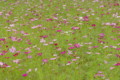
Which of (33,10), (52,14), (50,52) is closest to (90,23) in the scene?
(52,14)

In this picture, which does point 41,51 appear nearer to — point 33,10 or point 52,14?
point 52,14

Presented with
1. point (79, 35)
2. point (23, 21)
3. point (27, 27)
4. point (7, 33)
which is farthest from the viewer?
point (23, 21)

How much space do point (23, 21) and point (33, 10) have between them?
312cm

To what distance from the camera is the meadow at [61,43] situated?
697cm

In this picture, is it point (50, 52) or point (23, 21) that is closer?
point (50, 52)

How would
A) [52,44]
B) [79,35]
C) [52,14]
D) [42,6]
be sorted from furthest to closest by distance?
[42,6]
[52,14]
[79,35]
[52,44]

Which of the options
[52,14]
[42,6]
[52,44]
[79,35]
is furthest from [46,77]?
[42,6]

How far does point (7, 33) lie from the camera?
11148 millimetres

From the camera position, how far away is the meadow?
697 cm

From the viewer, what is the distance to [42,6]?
691 inches

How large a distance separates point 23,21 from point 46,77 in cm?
746

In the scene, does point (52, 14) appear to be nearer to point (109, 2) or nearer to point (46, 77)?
point (109, 2)

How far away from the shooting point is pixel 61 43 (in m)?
9.40

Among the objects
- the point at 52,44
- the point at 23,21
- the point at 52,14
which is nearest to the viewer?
the point at 52,44
